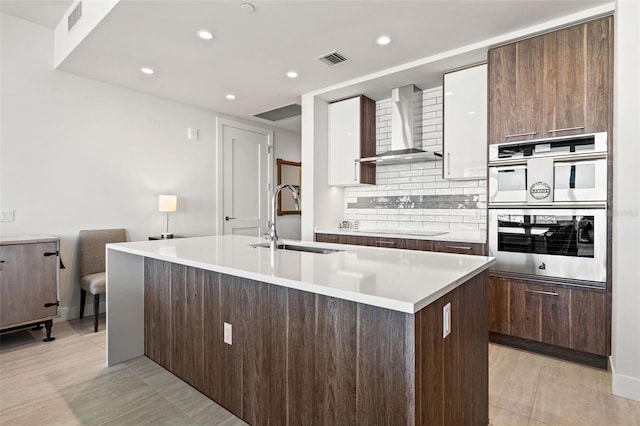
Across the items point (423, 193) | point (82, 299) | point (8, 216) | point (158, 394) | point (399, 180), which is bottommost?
point (158, 394)

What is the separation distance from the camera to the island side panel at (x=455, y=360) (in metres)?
1.18

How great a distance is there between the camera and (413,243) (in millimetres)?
3332

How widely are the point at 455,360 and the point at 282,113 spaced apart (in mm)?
4388

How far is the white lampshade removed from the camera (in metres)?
4.12

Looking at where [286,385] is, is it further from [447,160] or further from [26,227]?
[26,227]

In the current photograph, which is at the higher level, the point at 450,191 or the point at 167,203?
the point at 450,191

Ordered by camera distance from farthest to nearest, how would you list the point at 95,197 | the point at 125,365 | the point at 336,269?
1. the point at 95,197
2. the point at 125,365
3. the point at 336,269

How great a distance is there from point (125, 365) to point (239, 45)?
270 centimetres

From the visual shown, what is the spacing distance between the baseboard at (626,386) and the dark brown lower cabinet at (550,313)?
29 centimetres

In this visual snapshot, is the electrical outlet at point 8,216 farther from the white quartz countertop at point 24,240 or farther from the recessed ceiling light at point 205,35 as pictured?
the recessed ceiling light at point 205,35

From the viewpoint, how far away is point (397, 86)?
3773mm

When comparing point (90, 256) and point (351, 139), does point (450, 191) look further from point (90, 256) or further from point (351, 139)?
point (90, 256)

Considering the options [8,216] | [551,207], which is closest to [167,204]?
[8,216]

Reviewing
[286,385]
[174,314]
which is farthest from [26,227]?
[286,385]
